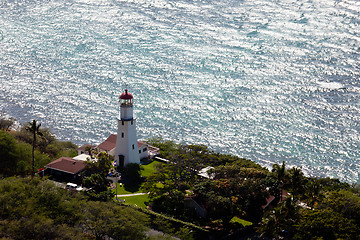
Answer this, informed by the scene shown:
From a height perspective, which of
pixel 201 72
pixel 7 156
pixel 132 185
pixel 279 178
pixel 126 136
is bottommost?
pixel 132 185

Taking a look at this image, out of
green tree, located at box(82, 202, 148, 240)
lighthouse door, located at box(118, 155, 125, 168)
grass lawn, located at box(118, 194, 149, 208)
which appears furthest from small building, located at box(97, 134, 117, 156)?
green tree, located at box(82, 202, 148, 240)

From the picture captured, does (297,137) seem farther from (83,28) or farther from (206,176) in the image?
(83,28)

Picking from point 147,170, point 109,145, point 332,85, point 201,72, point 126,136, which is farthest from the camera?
point 201,72

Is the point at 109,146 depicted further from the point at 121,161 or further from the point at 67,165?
the point at 67,165

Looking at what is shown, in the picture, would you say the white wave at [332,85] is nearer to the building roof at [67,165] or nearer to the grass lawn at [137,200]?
the grass lawn at [137,200]

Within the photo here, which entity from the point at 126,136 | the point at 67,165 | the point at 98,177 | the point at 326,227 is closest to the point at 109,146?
the point at 126,136

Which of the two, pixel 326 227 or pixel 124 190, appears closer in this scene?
pixel 326 227

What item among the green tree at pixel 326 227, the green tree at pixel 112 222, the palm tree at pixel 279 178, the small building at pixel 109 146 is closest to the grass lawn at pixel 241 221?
the palm tree at pixel 279 178

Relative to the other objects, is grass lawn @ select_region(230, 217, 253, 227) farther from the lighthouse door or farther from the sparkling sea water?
the sparkling sea water
